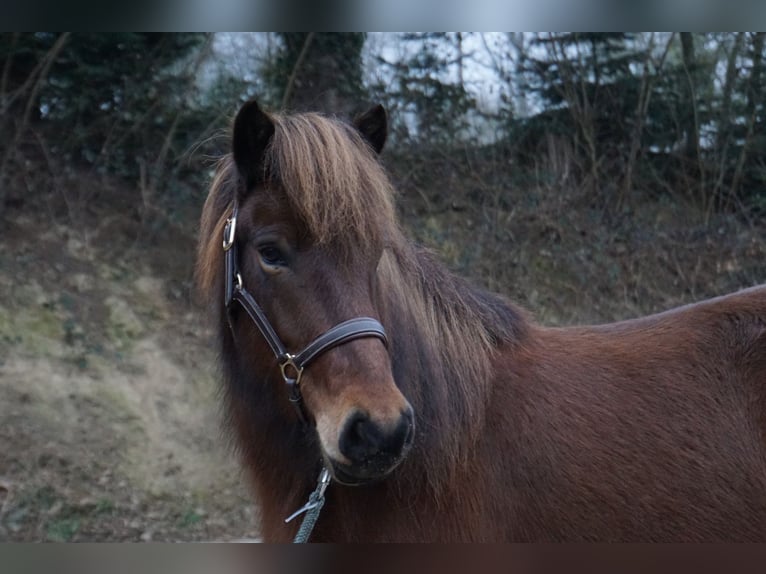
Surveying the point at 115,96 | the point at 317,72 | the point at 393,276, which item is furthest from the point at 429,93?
the point at 393,276

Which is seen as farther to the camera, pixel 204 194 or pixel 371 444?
pixel 204 194

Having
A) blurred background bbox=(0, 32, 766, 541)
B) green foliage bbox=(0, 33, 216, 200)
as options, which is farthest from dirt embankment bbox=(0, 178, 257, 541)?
green foliage bbox=(0, 33, 216, 200)

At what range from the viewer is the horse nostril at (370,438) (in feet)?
7.00

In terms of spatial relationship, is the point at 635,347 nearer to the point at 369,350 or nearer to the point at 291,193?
the point at 369,350

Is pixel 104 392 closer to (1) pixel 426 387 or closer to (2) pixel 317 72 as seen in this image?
(2) pixel 317 72

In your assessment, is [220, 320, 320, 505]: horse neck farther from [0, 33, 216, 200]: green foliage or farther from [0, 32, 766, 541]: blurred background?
[0, 33, 216, 200]: green foliage

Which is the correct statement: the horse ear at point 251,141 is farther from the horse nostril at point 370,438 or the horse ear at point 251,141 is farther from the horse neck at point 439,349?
the horse nostril at point 370,438

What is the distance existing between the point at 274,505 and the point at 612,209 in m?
7.50

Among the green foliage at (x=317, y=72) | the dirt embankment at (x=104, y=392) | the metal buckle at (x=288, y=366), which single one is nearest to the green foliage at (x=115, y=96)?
the dirt embankment at (x=104, y=392)

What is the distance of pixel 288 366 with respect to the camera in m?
2.37

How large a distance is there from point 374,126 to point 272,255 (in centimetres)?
82

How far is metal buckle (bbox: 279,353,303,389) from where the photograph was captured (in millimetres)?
2344

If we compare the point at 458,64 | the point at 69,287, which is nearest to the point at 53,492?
the point at 69,287

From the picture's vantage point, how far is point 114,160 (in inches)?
299
